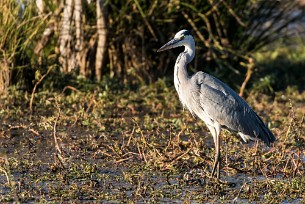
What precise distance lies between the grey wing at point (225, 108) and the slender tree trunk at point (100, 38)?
9.01 feet

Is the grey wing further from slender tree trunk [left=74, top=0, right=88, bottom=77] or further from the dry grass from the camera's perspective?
slender tree trunk [left=74, top=0, right=88, bottom=77]

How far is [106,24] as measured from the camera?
872 centimetres

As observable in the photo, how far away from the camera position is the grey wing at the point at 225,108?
6.05 metres

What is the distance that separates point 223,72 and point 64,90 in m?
2.20

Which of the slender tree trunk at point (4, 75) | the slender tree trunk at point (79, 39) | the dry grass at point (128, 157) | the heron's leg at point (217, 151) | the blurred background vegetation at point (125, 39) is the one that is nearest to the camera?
the dry grass at point (128, 157)

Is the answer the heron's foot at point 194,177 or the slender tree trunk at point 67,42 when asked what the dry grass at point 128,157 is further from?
the slender tree trunk at point 67,42

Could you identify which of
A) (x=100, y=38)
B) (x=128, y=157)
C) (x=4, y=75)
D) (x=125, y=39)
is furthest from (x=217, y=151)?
(x=125, y=39)

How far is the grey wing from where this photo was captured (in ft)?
19.8

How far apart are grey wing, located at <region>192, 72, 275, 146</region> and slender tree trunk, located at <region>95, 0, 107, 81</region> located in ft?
9.01

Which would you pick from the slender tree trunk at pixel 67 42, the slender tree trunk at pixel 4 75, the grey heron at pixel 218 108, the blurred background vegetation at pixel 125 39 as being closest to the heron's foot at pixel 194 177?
the grey heron at pixel 218 108

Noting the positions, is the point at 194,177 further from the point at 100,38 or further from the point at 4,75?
the point at 100,38

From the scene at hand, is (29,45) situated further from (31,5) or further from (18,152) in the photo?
(18,152)

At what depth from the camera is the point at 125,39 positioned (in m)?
Result: 9.09

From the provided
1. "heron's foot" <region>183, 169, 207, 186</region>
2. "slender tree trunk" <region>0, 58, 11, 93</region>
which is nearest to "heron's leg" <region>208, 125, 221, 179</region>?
"heron's foot" <region>183, 169, 207, 186</region>
